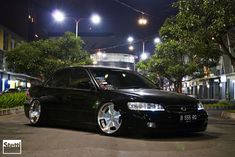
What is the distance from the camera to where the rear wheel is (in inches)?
410

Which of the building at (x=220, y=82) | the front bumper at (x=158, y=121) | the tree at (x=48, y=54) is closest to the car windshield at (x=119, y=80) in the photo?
the front bumper at (x=158, y=121)

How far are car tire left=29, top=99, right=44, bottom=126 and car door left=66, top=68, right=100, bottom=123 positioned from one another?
1.04 m

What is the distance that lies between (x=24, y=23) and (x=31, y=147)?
61494mm

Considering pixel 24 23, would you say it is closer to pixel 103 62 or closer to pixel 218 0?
pixel 103 62

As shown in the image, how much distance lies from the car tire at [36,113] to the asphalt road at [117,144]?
1174 mm

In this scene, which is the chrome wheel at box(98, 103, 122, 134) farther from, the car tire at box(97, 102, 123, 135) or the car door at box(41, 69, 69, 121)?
the car door at box(41, 69, 69, 121)

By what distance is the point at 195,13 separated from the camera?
19641 mm

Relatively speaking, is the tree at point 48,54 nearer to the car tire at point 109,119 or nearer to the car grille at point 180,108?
the car tire at point 109,119

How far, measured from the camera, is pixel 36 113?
10578mm

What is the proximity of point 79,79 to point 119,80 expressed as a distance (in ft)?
3.00

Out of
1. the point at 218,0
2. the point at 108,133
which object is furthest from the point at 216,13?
the point at 108,133

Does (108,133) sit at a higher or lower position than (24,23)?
lower

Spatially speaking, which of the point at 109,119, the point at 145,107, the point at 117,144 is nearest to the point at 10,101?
the point at 109,119

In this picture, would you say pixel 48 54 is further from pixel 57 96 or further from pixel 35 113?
pixel 57 96
